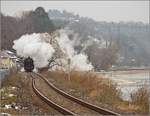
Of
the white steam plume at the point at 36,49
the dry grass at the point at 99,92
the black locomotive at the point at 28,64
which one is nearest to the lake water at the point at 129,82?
the dry grass at the point at 99,92

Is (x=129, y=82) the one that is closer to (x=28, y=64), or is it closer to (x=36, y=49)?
(x=36, y=49)

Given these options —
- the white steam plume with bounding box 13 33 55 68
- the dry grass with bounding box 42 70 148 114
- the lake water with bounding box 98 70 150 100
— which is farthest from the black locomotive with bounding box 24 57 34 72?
the dry grass with bounding box 42 70 148 114

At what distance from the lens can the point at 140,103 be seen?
14922 millimetres

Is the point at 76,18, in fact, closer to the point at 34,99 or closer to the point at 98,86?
the point at 98,86

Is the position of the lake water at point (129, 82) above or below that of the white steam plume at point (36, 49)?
below

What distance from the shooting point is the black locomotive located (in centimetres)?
4121

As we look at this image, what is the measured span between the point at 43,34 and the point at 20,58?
281 inches

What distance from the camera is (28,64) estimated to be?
137 ft

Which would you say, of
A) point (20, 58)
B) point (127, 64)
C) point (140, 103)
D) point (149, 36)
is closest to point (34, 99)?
point (140, 103)

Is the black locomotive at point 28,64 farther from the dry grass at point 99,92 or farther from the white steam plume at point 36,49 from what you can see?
the dry grass at point 99,92

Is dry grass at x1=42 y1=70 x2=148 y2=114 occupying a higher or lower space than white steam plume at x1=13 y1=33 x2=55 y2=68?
lower

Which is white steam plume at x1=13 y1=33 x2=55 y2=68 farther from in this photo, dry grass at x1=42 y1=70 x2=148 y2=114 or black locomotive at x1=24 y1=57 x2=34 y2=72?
dry grass at x1=42 y1=70 x2=148 y2=114

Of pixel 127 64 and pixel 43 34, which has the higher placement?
pixel 43 34

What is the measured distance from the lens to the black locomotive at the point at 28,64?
4121 cm
